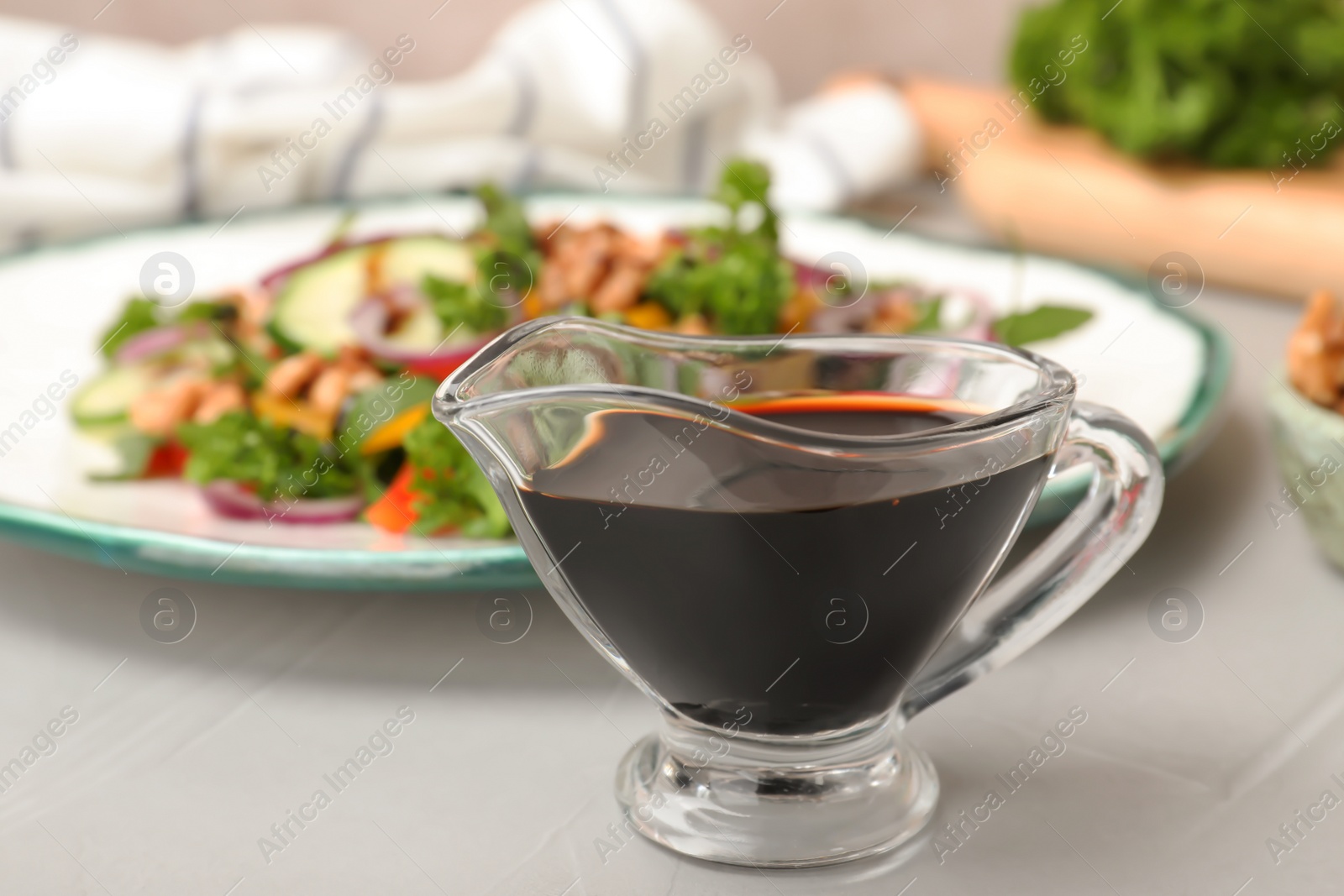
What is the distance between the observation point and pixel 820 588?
648 mm

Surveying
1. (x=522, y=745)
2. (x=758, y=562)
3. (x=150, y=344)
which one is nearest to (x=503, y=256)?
(x=150, y=344)

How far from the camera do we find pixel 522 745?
2.60 feet

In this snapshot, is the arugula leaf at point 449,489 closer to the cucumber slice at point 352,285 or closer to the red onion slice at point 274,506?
the red onion slice at point 274,506

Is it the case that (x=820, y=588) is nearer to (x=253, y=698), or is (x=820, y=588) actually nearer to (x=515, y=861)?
(x=515, y=861)

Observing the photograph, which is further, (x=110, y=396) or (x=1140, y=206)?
(x=1140, y=206)

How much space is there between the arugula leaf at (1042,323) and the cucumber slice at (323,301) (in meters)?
0.59

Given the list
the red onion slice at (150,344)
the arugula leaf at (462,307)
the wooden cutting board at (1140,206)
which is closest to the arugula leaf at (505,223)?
the arugula leaf at (462,307)

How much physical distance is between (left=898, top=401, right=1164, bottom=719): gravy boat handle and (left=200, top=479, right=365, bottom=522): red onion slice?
495 millimetres

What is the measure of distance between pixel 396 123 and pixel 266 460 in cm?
98

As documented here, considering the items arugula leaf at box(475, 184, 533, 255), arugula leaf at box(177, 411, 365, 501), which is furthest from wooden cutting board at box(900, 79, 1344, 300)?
arugula leaf at box(177, 411, 365, 501)

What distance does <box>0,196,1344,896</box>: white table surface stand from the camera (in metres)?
0.68

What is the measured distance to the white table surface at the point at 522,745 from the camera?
680mm

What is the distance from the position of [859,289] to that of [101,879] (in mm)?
931

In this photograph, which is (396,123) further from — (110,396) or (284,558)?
(284,558)
